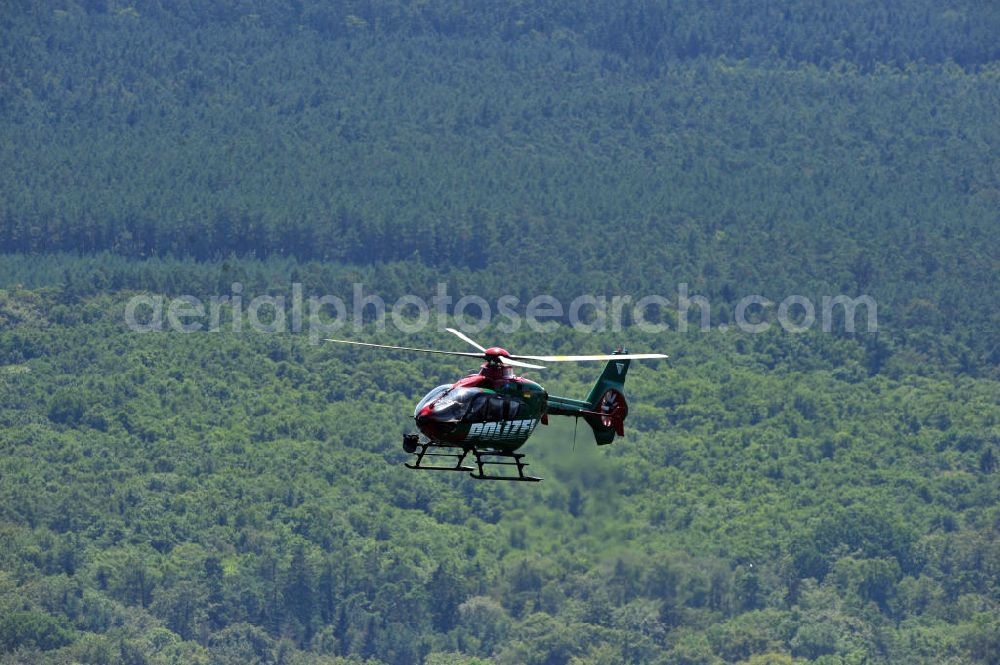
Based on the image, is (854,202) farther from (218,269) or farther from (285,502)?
(285,502)

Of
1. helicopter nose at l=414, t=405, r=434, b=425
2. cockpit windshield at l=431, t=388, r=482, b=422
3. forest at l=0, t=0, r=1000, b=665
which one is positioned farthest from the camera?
forest at l=0, t=0, r=1000, b=665

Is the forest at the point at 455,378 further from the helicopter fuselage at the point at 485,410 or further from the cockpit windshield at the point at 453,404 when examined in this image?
the cockpit windshield at the point at 453,404

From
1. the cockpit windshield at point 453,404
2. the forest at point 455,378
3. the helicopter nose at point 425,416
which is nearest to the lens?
the helicopter nose at point 425,416

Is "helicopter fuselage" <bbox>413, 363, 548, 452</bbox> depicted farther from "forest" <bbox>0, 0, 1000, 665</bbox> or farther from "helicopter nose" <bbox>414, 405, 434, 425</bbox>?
"forest" <bbox>0, 0, 1000, 665</bbox>

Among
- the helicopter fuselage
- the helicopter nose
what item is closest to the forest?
the helicopter fuselage

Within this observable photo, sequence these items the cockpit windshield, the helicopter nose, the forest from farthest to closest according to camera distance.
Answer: the forest < the cockpit windshield < the helicopter nose

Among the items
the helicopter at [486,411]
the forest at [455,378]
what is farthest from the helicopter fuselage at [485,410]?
the forest at [455,378]

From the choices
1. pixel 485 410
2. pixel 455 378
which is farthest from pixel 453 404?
pixel 455 378

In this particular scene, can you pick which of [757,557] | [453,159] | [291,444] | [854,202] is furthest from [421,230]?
[757,557]

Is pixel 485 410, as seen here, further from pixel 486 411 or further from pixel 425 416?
pixel 425 416
